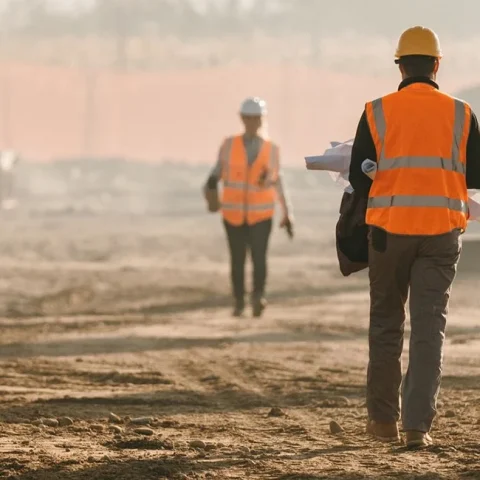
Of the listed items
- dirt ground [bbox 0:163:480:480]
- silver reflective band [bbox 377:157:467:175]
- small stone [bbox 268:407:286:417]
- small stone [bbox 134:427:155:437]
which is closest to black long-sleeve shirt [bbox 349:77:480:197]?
silver reflective band [bbox 377:157:467:175]

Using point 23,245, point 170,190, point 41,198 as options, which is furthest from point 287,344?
point 170,190

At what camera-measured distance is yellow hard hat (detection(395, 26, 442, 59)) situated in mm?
7355

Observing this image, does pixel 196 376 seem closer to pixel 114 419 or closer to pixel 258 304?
pixel 114 419

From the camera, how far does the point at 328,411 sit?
28.8 ft

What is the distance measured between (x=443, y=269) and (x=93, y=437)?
1.85 m

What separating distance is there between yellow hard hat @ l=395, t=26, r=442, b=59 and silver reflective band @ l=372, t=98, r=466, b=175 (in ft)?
0.91

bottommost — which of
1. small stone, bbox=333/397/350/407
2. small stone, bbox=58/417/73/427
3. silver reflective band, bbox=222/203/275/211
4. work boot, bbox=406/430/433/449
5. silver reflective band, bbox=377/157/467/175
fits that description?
small stone, bbox=333/397/350/407

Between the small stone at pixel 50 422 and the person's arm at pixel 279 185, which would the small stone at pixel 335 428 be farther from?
the person's arm at pixel 279 185

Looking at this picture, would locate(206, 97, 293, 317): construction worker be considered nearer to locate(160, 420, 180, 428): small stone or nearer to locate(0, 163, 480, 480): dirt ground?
locate(0, 163, 480, 480): dirt ground

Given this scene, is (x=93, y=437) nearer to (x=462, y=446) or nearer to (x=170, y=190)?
(x=462, y=446)

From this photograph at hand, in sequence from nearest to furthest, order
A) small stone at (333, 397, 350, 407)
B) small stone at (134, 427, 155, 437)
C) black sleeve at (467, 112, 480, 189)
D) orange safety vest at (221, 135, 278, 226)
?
black sleeve at (467, 112, 480, 189), small stone at (134, 427, 155, 437), small stone at (333, 397, 350, 407), orange safety vest at (221, 135, 278, 226)

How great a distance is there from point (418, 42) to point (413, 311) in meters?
1.26

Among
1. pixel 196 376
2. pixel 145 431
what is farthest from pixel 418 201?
pixel 196 376

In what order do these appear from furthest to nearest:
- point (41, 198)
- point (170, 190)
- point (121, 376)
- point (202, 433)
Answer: point (170, 190)
point (41, 198)
point (121, 376)
point (202, 433)
